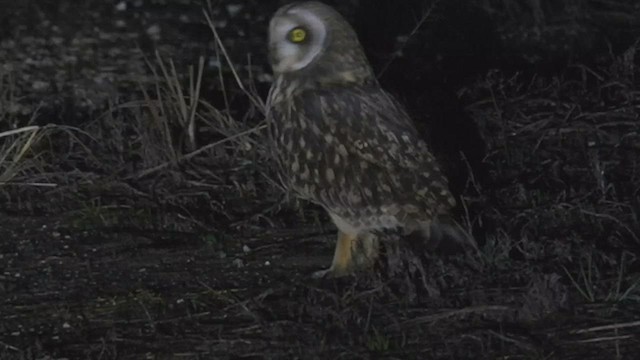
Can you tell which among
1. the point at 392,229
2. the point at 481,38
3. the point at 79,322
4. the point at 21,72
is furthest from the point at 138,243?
the point at 481,38

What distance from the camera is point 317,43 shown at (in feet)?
13.7

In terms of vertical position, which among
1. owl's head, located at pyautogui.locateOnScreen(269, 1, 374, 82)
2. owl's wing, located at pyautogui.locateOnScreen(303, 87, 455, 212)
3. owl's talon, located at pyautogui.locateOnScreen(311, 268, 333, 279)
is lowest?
owl's talon, located at pyautogui.locateOnScreen(311, 268, 333, 279)

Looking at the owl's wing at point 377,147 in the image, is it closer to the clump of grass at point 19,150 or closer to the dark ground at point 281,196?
the dark ground at point 281,196

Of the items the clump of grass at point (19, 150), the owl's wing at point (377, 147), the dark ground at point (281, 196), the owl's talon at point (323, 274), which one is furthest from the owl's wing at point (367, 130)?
the clump of grass at point (19, 150)

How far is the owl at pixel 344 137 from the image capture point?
408 cm

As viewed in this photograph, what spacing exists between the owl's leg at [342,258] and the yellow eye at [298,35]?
606 millimetres

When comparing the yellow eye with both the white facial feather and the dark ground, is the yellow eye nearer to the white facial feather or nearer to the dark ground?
the white facial feather

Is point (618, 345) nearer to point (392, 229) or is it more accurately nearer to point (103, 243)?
point (392, 229)

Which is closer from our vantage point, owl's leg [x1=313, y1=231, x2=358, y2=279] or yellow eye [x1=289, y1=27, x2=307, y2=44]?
yellow eye [x1=289, y1=27, x2=307, y2=44]

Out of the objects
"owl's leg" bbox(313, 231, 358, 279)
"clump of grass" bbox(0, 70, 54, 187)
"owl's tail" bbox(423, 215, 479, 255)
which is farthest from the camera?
"clump of grass" bbox(0, 70, 54, 187)

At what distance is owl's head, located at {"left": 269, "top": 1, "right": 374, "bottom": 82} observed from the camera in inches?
163

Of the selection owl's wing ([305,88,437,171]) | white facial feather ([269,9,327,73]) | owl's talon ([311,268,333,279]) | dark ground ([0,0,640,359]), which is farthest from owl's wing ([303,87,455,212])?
owl's talon ([311,268,333,279])

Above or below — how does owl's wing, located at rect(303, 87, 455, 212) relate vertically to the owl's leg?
above

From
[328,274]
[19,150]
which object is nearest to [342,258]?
[328,274]
